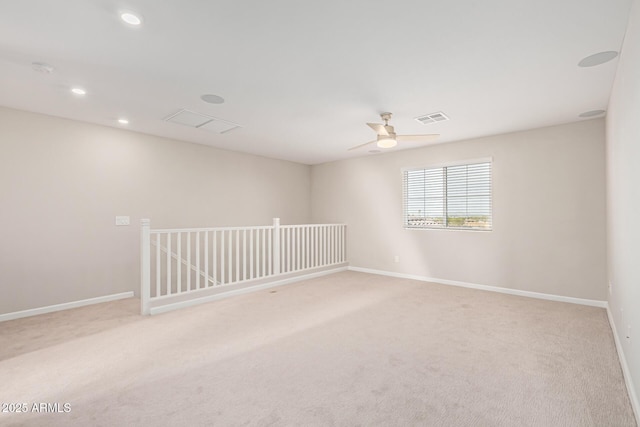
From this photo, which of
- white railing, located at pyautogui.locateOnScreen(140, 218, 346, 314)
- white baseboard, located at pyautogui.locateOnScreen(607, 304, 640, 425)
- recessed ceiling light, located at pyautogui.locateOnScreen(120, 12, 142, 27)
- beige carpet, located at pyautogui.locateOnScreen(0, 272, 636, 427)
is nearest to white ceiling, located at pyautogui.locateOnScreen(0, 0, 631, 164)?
recessed ceiling light, located at pyautogui.locateOnScreen(120, 12, 142, 27)

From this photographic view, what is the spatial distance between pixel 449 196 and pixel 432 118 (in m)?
1.82

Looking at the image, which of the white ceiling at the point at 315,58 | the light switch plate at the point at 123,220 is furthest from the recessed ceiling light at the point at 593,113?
the light switch plate at the point at 123,220

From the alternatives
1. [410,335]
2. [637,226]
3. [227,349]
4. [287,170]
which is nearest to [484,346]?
[410,335]

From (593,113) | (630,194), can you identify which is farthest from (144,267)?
(593,113)

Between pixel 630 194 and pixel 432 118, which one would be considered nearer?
pixel 630 194

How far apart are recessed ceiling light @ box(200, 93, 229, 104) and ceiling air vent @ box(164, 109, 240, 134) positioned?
50cm

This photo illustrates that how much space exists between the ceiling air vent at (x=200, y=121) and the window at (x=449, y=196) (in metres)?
3.32

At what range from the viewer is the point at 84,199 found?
410cm

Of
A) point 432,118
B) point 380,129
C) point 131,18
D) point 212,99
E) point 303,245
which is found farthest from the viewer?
point 303,245

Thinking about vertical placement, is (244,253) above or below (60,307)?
above

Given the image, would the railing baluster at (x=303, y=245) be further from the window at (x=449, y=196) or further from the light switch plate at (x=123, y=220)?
the light switch plate at (x=123, y=220)

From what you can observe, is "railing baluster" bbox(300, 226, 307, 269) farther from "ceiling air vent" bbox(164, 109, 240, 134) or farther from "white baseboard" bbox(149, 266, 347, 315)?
"ceiling air vent" bbox(164, 109, 240, 134)

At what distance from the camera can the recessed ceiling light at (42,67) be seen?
2.51m

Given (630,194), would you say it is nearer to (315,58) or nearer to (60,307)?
(315,58)
